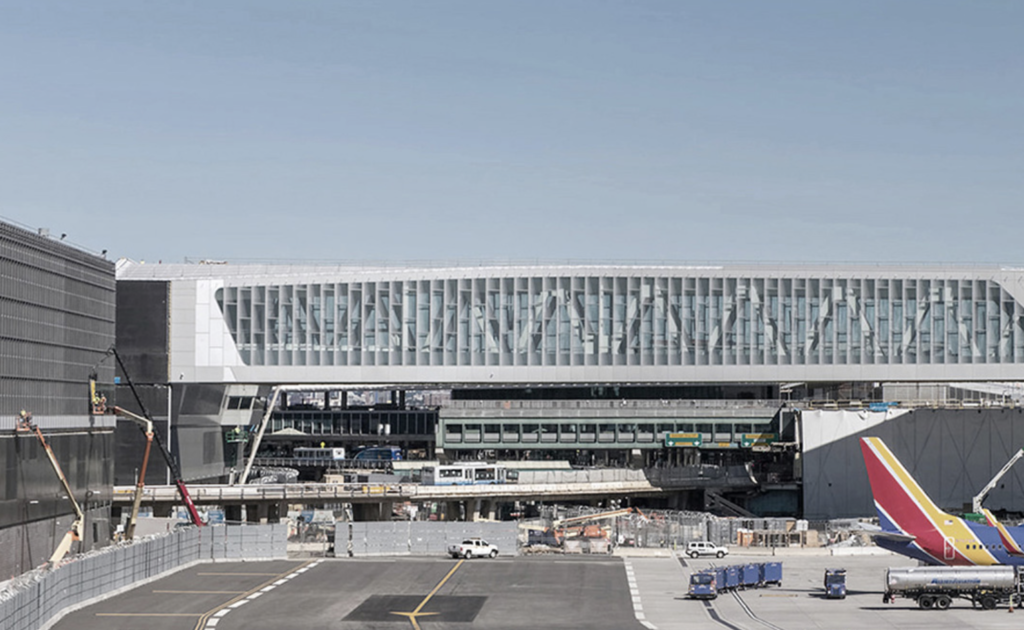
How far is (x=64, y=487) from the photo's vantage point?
91.2m

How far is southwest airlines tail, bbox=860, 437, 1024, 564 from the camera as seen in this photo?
74.3 metres

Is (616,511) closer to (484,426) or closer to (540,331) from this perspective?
(540,331)

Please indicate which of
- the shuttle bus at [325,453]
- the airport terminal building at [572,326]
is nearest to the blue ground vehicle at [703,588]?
the airport terminal building at [572,326]

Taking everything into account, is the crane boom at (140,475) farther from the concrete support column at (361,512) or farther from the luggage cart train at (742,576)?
the luggage cart train at (742,576)

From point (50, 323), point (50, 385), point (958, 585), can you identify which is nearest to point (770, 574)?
point (958, 585)

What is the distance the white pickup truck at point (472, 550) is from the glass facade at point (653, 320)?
34.3 metres

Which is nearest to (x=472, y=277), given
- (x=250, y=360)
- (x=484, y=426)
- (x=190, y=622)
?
(x=250, y=360)

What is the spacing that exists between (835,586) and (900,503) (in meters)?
5.60

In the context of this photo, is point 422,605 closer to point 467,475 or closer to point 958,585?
point 958,585

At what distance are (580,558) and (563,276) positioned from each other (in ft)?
130

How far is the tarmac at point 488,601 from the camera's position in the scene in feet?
208

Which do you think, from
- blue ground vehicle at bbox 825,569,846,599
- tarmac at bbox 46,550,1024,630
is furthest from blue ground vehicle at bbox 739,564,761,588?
blue ground vehicle at bbox 825,569,846,599

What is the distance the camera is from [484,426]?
16400 cm

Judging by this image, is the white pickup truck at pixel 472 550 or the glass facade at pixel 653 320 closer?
the white pickup truck at pixel 472 550
